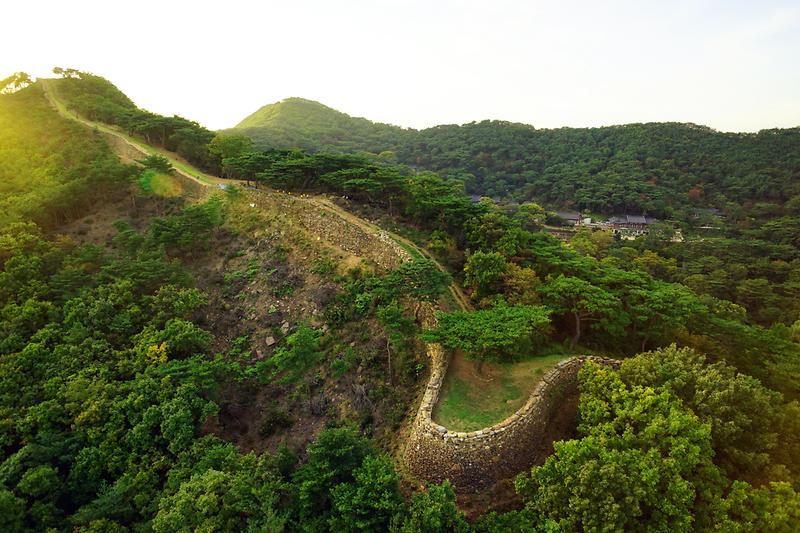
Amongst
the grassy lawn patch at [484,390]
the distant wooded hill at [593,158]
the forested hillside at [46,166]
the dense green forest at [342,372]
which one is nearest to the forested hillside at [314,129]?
the distant wooded hill at [593,158]

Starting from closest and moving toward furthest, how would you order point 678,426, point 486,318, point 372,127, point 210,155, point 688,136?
point 678,426
point 486,318
point 210,155
point 688,136
point 372,127

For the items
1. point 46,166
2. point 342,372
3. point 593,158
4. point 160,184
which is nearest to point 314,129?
point 593,158

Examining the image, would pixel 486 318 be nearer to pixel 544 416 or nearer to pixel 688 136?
pixel 544 416

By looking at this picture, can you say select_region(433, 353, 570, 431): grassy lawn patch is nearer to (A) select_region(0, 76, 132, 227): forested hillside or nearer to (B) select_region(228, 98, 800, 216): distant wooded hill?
(A) select_region(0, 76, 132, 227): forested hillside

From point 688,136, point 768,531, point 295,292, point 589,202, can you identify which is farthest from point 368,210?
point 688,136

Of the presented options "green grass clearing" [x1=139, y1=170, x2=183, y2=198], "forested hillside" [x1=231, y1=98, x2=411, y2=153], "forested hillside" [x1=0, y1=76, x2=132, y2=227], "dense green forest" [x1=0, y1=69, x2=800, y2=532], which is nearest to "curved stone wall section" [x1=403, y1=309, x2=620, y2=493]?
"dense green forest" [x1=0, y1=69, x2=800, y2=532]

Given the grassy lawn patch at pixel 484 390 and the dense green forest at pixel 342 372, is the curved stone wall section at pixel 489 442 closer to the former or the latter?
the grassy lawn patch at pixel 484 390
